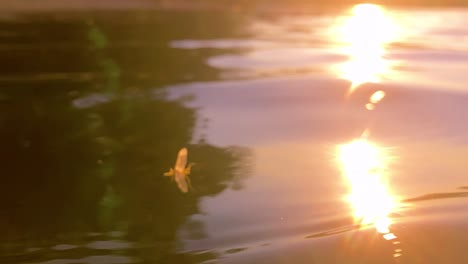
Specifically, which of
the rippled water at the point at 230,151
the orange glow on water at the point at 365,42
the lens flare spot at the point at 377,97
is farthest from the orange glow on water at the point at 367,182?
the orange glow on water at the point at 365,42

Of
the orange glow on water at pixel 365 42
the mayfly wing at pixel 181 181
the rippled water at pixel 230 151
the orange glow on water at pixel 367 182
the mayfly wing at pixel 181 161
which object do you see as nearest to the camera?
the rippled water at pixel 230 151

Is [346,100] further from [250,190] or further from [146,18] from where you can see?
[146,18]

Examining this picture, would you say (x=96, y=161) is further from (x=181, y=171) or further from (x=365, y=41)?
(x=365, y=41)

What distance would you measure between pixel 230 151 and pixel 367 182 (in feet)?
1.91

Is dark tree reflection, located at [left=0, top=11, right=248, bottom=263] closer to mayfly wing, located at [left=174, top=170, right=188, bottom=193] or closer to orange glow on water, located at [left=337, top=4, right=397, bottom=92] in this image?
mayfly wing, located at [left=174, top=170, right=188, bottom=193]

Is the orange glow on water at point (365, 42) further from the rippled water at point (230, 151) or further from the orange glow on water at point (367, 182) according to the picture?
the orange glow on water at point (367, 182)

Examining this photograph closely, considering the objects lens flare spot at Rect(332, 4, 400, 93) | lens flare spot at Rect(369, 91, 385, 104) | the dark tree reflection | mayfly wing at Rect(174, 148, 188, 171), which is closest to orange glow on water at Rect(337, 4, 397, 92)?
lens flare spot at Rect(332, 4, 400, 93)

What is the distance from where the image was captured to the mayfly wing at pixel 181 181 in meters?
2.42

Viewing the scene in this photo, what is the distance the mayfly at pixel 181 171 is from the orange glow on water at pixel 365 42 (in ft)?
4.76

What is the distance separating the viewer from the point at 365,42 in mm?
5547

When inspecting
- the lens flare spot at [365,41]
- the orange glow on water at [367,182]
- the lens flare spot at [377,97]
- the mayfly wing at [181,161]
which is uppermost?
the lens flare spot at [365,41]

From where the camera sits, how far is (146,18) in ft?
21.3

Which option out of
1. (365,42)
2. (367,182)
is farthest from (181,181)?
(365,42)

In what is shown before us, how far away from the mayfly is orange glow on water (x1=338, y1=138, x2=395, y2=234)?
53 centimetres
